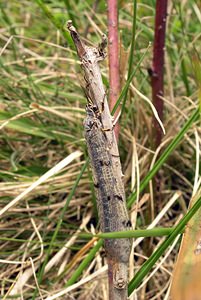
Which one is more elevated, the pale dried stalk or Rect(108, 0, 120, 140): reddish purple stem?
Rect(108, 0, 120, 140): reddish purple stem

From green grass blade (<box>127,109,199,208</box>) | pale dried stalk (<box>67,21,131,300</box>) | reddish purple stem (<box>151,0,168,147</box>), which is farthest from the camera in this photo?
reddish purple stem (<box>151,0,168,147</box>)

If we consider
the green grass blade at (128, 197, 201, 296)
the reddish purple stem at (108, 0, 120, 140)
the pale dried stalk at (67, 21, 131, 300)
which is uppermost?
the reddish purple stem at (108, 0, 120, 140)

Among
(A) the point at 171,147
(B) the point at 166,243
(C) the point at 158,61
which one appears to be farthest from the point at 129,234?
(C) the point at 158,61

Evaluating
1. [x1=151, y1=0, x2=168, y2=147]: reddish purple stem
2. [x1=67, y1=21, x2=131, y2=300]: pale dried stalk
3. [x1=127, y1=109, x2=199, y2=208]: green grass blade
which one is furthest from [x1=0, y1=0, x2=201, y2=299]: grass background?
[x1=67, y1=21, x2=131, y2=300]: pale dried stalk

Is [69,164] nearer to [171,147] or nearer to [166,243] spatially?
[171,147]

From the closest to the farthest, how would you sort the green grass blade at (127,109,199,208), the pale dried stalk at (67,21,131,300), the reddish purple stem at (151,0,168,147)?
the pale dried stalk at (67,21,131,300) → the green grass blade at (127,109,199,208) → the reddish purple stem at (151,0,168,147)

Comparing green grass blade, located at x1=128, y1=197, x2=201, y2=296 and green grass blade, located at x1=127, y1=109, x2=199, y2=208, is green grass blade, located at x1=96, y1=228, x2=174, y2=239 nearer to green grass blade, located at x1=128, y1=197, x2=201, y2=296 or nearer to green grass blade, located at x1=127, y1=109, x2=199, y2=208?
green grass blade, located at x1=128, y1=197, x2=201, y2=296

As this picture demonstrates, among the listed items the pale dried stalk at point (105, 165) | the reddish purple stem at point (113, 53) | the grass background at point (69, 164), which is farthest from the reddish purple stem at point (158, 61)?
the pale dried stalk at point (105, 165)

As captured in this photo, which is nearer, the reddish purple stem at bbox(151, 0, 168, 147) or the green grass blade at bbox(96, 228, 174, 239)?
the green grass blade at bbox(96, 228, 174, 239)
